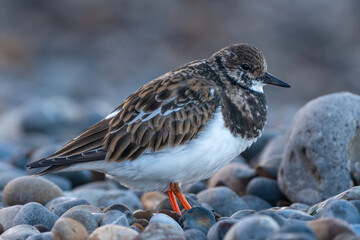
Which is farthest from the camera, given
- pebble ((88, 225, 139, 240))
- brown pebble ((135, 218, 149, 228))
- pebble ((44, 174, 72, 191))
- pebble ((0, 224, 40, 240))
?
pebble ((44, 174, 72, 191))

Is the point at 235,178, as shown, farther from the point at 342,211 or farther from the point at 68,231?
the point at 68,231

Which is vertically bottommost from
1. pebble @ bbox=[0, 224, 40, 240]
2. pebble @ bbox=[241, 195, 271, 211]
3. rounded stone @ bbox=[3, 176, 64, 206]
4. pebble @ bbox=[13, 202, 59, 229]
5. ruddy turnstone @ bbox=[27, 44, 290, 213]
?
pebble @ bbox=[241, 195, 271, 211]

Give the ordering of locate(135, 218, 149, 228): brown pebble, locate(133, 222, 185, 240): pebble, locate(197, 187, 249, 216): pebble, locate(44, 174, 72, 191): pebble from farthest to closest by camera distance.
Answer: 1. locate(44, 174, 72, 191): pebble
2. locate(197, 187, 249, 216): pebble
3. locate(135, 218, 149, 228): brown pebble
4. locate(133, 222, 185, 240): pebble

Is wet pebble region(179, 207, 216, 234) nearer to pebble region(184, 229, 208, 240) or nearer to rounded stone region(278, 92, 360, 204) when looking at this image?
pebble region(184, 229, 208, 240)

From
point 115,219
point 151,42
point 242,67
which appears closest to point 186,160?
point 115,219

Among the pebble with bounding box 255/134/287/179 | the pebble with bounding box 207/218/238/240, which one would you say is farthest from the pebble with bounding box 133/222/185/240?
the pebble with bounding box 255/134/287/179

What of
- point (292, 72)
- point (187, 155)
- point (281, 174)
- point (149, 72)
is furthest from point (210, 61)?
point (149, 72)
